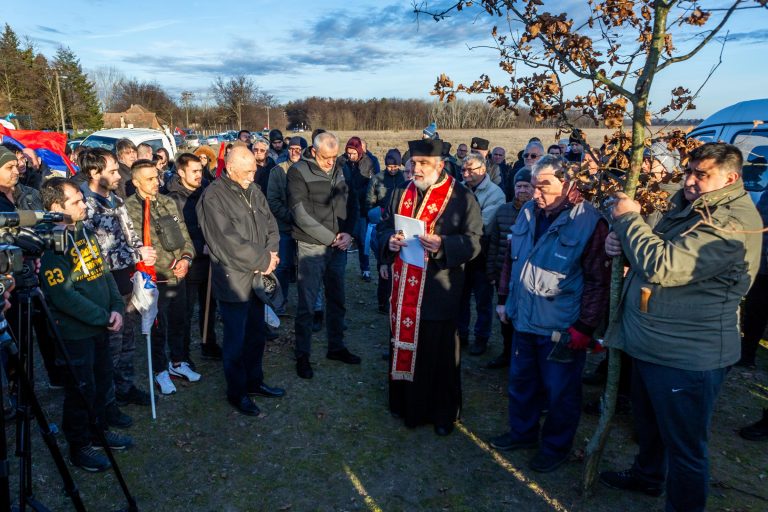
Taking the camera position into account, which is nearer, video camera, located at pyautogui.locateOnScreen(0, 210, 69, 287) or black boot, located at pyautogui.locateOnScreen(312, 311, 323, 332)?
video camera, located at pyautogui.locateOnScreen(0, 210, 69, 287)

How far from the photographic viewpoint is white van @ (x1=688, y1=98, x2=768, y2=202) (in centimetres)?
573

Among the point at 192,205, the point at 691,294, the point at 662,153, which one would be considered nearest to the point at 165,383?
the point at 192,205

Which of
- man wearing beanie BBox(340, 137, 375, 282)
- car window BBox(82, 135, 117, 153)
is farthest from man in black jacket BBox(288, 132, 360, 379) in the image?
car window BBox(82, 135, 117, 153)

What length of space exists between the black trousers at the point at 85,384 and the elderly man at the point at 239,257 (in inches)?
33.7

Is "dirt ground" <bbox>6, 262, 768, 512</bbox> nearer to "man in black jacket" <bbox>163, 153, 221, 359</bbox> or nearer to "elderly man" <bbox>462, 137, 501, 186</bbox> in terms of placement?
"man in black jacket" <bbox>163, 153, 221, 359</bbox>

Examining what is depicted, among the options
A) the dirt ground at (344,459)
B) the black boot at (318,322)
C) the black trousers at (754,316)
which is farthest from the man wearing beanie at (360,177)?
the black trousers at (754,316)

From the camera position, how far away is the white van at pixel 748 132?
573 cm

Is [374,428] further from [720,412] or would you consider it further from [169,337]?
[720,412]

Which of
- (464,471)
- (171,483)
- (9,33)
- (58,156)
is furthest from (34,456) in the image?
(9,33)

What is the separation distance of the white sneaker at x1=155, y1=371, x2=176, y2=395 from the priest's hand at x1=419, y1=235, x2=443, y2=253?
2.62 meters

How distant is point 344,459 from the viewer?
3.54 metres

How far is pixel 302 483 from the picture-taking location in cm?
329

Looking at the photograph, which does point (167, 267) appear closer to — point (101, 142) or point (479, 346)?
point (479, 346)

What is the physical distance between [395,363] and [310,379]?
1162mm
